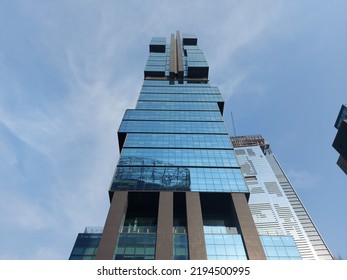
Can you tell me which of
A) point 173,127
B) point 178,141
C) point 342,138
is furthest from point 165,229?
point 342,138

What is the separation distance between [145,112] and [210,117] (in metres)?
18.0

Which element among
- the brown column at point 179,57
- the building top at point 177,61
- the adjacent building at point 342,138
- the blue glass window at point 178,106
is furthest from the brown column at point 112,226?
the brown column at point 179,57

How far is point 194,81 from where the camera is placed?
321 feet

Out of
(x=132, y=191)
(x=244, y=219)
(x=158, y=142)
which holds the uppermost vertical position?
(x=158, y=142)

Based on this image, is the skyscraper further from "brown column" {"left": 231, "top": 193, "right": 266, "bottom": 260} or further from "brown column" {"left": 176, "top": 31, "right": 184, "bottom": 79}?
"brown column" {"left": 176, "top": 31, "right": 184, "bottom": 79}

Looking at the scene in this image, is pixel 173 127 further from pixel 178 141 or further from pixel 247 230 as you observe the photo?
pixel 247 230

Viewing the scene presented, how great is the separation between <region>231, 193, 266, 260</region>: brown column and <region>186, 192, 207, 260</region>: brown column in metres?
5.99

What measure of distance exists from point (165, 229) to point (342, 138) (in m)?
40.4

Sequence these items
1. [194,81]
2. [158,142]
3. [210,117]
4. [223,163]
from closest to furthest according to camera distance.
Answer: [223,163] < [158,142] < [210,117] < [194,81]

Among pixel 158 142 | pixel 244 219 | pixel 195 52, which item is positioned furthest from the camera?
pixel 195 52

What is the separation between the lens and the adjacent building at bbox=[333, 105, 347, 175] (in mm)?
50409
